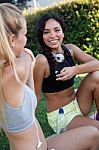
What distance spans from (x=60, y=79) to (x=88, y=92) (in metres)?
0.34

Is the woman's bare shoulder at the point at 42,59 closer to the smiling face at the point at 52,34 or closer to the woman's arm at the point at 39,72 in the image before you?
the woman's arm at the point at 39,72

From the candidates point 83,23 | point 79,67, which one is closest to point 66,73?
point 79,67

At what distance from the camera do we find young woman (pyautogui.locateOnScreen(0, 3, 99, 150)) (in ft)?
8.20

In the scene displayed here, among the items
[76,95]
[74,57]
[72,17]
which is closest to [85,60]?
[74,57]

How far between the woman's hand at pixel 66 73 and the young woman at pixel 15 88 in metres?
0.89

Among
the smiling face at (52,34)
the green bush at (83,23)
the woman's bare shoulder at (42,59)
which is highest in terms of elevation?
the smiling face at (52,34)

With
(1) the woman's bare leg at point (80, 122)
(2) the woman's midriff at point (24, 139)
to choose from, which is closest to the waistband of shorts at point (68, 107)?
(1) the woman's bare leg at point (80, 122)

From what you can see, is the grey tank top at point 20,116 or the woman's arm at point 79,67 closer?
the grey tank top at point 20,116

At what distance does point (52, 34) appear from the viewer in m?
3.85

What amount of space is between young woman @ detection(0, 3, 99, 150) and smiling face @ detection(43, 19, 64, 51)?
39.9 inches

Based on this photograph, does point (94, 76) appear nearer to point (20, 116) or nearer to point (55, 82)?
point (55, 82)

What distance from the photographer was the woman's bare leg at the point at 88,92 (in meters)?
3.87

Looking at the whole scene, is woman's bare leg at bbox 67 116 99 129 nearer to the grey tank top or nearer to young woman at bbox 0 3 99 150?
young woman at bbox 0 3 99 150

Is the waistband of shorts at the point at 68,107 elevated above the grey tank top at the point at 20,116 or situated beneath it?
situated beneath
